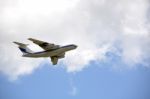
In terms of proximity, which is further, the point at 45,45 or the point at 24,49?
the point at 24,49

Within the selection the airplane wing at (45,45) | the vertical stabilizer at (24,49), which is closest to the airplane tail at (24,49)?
the vertical stabilizer at (24,49)

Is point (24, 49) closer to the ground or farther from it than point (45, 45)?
farther from it

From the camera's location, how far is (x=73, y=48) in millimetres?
89625

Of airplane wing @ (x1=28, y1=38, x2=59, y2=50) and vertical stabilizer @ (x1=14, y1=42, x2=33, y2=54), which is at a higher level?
vertical stabilizer @ (x1=14, y1=42, x2=33, y2=54)

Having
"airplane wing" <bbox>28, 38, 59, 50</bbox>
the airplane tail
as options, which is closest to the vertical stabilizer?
the airplane tail

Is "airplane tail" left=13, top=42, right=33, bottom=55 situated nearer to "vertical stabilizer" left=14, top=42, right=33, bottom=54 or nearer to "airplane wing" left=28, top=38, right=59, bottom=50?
"vertical stabilizer" left=14, top=42, right=33, bottom=54

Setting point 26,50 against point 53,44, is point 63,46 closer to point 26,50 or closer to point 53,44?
point 53,44

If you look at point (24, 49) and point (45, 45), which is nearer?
point (45, 45)

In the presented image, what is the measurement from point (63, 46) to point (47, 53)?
6031mm

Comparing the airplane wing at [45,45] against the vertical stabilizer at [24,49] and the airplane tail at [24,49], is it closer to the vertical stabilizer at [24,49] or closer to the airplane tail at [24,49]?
the airplane tail at [24,49]

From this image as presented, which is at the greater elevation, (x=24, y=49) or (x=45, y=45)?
(x=24, y=49)

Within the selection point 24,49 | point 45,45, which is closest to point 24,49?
point 24,49

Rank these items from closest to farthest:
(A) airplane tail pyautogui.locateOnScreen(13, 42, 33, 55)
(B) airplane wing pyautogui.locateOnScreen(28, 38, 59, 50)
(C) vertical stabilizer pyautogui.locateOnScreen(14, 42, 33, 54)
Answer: (B) airplane wing pyautogui.locateOnScreen(28, 38, 59, 50) → (A) airplane tail pyautogui.locateOnScreen(13, 42, 33, 55) → (C) vertical stabilizer pyautogui.locateOnScreen(14, 42, 33, 54)

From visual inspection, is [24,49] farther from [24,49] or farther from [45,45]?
[45,45]
